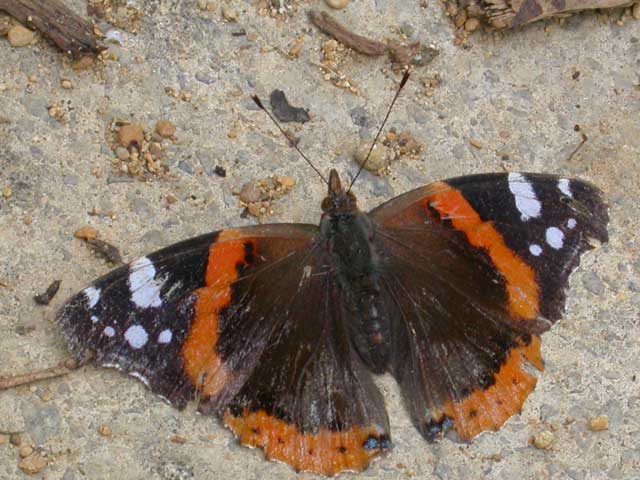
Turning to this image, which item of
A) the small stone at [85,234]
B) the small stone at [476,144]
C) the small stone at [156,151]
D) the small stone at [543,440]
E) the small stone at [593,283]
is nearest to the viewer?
the small stone at [543,440]

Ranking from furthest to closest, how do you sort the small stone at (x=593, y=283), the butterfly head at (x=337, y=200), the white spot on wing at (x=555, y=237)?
1. the small stone at (x=593, y=283)
2. the butterfly head at (x=337, y=200)
3. the white spot on wing at (x=555, y=237)

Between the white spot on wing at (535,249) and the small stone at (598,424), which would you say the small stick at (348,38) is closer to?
the white spot on wing at (535,249)

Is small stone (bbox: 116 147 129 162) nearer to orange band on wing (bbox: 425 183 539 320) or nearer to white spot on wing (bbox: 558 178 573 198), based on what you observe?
orange band on wing (bbox: 425 183 539 320)

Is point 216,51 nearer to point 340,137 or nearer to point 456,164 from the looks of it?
point 340,137

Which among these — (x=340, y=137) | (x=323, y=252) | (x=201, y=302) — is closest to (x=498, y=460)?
(x=323, y=252)

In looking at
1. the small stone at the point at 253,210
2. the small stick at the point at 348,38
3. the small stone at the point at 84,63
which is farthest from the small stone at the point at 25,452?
the small stick at the point at 348,38

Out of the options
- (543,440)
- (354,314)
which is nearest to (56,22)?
(354,314)
